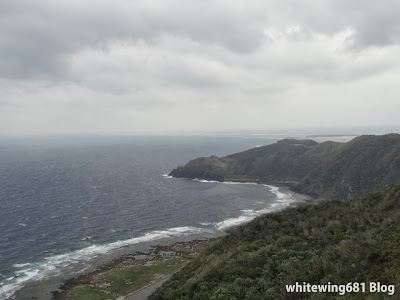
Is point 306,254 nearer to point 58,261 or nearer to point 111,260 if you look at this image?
point 111,260

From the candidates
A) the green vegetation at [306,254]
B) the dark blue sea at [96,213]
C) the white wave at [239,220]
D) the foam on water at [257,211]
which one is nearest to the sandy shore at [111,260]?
the dark blue sea at [96,213]

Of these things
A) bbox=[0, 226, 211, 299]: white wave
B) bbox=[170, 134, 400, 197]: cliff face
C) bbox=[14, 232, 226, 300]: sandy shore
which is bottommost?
bbox=[14, 232, 226, 300]: sandy shore

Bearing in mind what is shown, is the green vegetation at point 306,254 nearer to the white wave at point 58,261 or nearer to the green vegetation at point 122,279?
the green vegetation at point 122,279

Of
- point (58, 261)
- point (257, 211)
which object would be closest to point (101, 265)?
point (58, 261)

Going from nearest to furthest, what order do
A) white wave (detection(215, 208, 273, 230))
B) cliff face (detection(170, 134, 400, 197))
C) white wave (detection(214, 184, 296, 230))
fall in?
white wave (detection(215, 208, 273, 230)), white wave (detection(214, 184, 296, 230)), cliff face (detection(170, 134, 400, 197))

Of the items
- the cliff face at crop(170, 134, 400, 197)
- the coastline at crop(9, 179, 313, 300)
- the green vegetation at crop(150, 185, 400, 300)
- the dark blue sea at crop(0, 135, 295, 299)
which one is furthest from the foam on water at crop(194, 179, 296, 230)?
the green vegetation at crop(150, 185, 400, 300)

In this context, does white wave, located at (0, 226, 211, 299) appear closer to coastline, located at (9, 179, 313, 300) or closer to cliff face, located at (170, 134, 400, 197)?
coastline, located at (9, 179, 313, 300)

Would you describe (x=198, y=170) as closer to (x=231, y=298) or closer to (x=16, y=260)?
(x=16, y=260)
